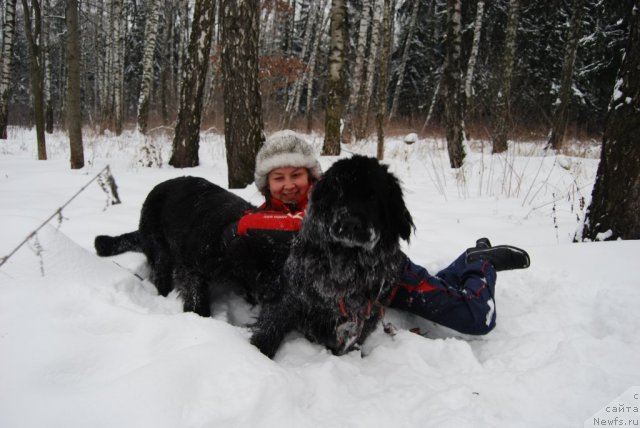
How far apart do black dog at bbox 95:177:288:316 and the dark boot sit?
1.35m

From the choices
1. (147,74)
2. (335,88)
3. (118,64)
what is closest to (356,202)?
(335,88)

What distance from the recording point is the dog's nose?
1685mm

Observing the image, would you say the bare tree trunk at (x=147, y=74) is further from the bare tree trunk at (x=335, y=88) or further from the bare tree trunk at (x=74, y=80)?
the bare tree trunk at (x=335, y=88)

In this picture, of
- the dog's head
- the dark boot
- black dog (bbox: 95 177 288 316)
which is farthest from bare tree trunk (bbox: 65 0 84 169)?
the dark boot

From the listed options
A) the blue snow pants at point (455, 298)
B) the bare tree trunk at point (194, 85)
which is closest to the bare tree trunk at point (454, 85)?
the bare tree trunk at point (194, 85)

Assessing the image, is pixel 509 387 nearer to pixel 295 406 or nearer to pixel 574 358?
pixel 574 358

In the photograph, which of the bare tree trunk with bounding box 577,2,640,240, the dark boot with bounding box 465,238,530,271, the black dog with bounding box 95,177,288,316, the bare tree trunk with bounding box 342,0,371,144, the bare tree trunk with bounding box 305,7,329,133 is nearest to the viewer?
the black dog with bounding box 95,177,288,316

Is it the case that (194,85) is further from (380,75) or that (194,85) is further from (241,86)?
(380,75)

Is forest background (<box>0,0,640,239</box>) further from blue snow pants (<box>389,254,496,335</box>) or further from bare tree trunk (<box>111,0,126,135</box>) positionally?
blue snow pants (<box>389,254,496,335</box>)

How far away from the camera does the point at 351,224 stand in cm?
169

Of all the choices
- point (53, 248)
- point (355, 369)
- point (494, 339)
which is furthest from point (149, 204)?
point (494, 339)

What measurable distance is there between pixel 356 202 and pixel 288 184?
88 cm

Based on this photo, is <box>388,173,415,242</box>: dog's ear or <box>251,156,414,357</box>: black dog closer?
<box>251,156,414,357</box>: black dog

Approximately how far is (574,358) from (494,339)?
1.55 ft
